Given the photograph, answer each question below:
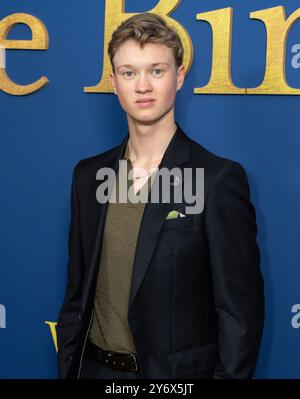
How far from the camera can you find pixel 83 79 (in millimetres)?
1945

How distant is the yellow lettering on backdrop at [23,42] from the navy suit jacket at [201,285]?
2.48ft

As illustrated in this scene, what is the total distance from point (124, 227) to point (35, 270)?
76 centimetres

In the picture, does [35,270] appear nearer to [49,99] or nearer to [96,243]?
[49,99]

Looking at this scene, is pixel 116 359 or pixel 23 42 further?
pixel 23 42

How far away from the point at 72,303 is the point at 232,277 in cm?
48

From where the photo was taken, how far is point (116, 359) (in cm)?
137

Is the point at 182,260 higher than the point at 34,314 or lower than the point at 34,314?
higher

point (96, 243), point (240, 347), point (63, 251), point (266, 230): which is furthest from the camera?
point (63, 251)

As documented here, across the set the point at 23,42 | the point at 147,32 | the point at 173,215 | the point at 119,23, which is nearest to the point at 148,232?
the point at 173,215

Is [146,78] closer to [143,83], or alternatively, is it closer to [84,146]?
[143,83]

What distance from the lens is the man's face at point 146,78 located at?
1.39 meters

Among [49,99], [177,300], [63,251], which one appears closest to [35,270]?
[63,251]

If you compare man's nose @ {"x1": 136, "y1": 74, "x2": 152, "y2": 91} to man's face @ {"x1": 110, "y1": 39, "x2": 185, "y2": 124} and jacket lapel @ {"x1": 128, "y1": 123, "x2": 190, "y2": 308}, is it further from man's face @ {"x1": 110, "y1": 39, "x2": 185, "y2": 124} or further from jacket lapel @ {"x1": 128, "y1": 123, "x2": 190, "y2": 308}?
jacket lapel @ {"x1": 128, "y1": 123, "x2": 190, "y2": 308}

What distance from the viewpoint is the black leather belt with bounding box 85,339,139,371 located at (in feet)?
4.46
